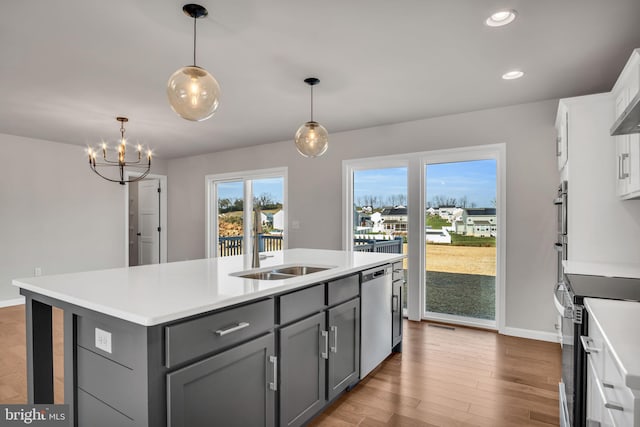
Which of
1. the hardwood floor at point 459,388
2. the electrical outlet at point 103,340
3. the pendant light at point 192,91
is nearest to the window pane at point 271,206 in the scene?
→ the hardwood floor at point 459,388

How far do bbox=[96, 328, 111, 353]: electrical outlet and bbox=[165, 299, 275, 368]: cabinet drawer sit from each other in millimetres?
318

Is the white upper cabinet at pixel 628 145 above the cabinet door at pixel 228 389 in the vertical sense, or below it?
above

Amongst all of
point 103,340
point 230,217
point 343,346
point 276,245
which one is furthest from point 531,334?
point 230,217

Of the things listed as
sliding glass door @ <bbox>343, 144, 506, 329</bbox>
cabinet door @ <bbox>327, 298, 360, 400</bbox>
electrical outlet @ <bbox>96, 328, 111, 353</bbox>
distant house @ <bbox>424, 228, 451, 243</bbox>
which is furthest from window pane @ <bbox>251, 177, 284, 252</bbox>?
electrical outlet @ <bbox>96, 328, 111, 353</bbox>

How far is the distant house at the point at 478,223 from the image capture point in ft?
13.1

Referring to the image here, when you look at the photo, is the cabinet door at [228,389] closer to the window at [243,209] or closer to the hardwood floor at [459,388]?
the hardwood floor at [459,388]

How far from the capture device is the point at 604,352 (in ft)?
3.87

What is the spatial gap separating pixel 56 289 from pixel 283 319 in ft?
3.54

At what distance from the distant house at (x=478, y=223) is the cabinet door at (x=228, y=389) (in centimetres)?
310

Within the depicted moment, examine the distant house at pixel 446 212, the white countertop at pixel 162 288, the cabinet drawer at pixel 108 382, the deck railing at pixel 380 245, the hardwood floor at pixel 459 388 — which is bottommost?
the hardwood floor at pixel 459 388

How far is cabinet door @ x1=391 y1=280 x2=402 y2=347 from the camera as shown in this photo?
312cm

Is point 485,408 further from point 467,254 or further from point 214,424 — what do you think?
point 467,254

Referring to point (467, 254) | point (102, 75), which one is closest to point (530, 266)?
point (467, 254)

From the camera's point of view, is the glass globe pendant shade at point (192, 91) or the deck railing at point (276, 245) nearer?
the glass globe pendant shade at point (192, 91)
